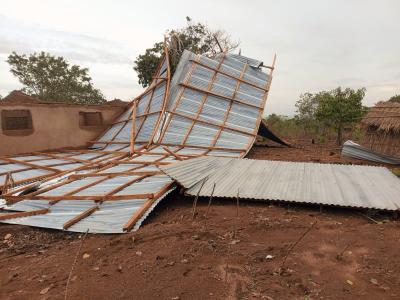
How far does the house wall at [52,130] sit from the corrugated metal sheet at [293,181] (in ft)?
26.7

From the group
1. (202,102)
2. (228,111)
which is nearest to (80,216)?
(202,102)

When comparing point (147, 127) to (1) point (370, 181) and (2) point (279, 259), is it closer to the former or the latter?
(1) point (370, 181)

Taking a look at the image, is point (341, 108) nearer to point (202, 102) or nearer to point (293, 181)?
point (202, 102)

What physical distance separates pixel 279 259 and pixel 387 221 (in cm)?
234

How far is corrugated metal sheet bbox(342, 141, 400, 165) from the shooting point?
417 inches

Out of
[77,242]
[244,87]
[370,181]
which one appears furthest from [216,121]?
[77,242]

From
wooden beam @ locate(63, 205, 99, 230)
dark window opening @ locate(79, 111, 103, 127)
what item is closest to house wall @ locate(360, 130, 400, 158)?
wooden beam @ locate(63, 205, 99, 230)

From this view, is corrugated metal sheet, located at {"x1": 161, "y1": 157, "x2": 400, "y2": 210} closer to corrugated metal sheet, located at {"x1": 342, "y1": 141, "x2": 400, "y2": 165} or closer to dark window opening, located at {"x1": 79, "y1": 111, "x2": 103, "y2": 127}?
corrugated metal sheet, located at {"x1": 342, "y1": 141, "x2": 400, "y2": 165}

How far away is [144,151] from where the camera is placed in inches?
405

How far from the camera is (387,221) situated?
4.79 metres

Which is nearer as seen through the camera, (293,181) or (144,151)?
(293,181)

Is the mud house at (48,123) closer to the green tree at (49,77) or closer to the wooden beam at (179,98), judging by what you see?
the wooden beam at (179,98)

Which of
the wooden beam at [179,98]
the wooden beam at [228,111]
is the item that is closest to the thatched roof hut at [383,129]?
the wooden beam at [228,111]

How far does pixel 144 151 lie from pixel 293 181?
5.58 meters
